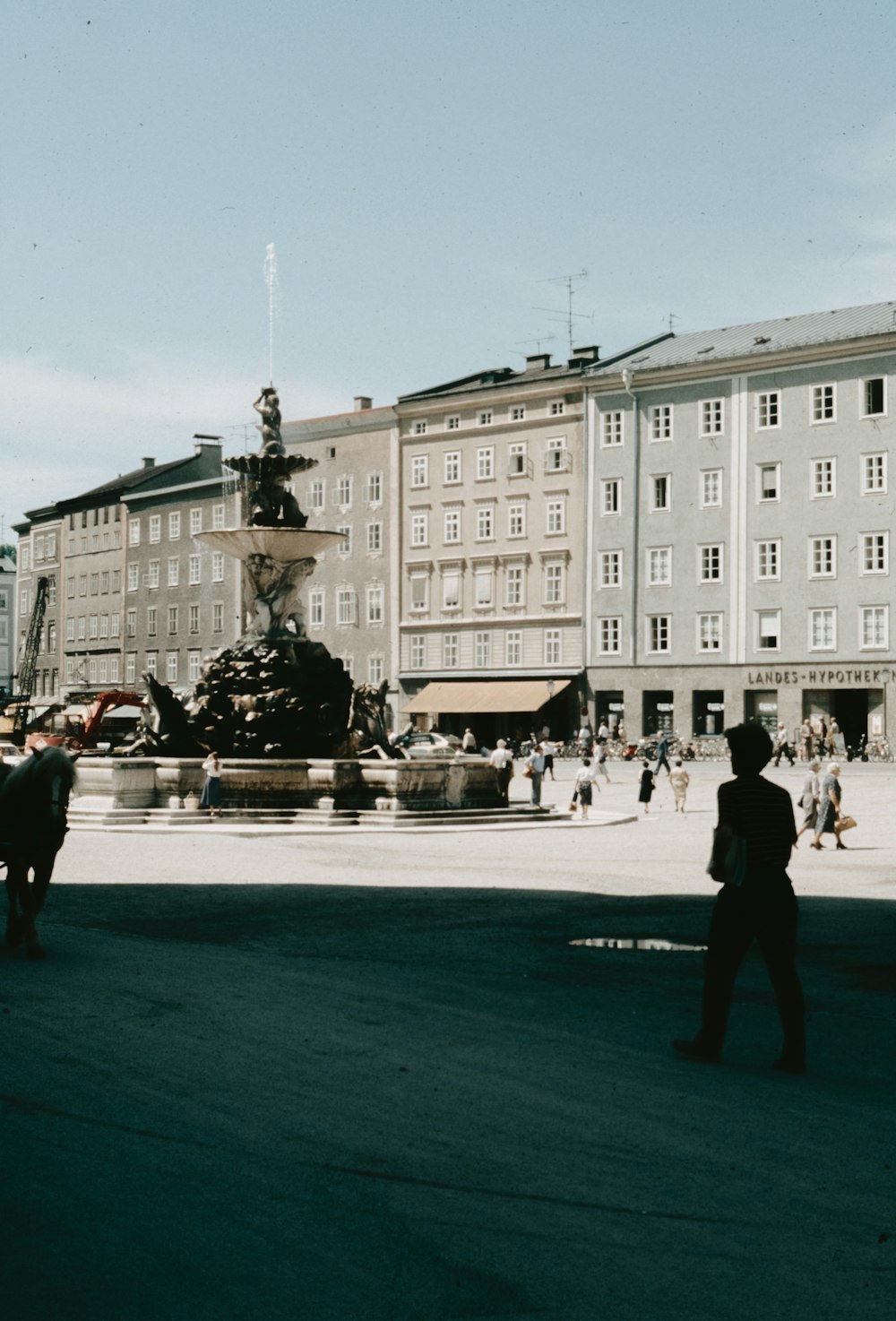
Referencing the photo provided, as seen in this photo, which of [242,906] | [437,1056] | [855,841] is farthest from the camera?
[855,841]

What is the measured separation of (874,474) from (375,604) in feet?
85.8

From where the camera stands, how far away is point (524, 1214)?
218 inches

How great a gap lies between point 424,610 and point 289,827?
51.4 m

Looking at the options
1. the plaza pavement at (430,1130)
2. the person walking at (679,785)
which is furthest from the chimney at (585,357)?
the plaza pavement at (430,1130)

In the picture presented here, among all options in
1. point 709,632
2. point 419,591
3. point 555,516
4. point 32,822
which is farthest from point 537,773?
point 419,591

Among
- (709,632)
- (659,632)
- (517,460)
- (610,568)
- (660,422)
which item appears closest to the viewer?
(709,632)

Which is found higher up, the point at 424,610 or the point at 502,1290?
the point at 424,610

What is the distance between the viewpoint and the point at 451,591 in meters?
77.8

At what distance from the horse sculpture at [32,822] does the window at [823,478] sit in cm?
5655

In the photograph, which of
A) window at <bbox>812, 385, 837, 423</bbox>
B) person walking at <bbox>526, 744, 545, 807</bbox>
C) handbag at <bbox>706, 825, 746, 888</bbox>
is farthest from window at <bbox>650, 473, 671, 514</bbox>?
handbag at <bbox>706, 825, 746, 888</bbox>

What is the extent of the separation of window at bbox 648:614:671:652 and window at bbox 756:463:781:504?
20.6ft

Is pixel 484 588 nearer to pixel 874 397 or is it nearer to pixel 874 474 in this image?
pixel 874 474

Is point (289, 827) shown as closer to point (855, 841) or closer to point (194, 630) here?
point (855, 841)

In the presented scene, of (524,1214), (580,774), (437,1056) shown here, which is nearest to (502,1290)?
(524,1214)
